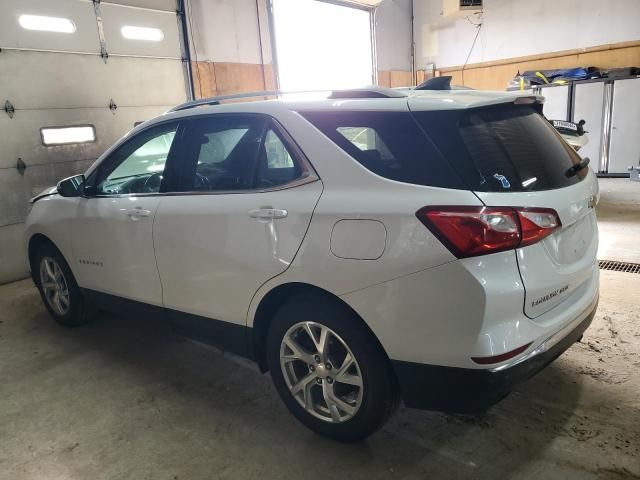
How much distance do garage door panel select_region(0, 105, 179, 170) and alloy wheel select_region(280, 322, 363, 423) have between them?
427 centimetres

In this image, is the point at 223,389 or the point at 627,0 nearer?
the point at 223,389

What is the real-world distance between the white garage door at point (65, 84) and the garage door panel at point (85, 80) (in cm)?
1

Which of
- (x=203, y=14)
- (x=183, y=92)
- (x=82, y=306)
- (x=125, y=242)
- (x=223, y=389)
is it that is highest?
(x=203, y=14)

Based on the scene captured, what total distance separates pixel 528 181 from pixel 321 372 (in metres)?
1.14

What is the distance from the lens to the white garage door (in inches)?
192

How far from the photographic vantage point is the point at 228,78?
7.07 metres

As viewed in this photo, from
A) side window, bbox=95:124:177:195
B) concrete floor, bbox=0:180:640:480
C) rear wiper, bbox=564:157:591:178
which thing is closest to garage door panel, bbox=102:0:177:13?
side window, bbox=95:124:177:195

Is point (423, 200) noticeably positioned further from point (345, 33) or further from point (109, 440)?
point (345, 33)

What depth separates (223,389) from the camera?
2.70m

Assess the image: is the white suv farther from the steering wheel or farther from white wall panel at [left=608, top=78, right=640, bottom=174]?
white wall panel at [left=608, top=78, right=640, bottom=174]

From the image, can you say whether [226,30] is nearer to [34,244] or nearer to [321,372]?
[34,244]

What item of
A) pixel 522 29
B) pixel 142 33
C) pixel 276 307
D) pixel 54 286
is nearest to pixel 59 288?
pixel 54 286

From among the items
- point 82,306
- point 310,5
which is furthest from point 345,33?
point 82,306

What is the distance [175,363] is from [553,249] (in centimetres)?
229
